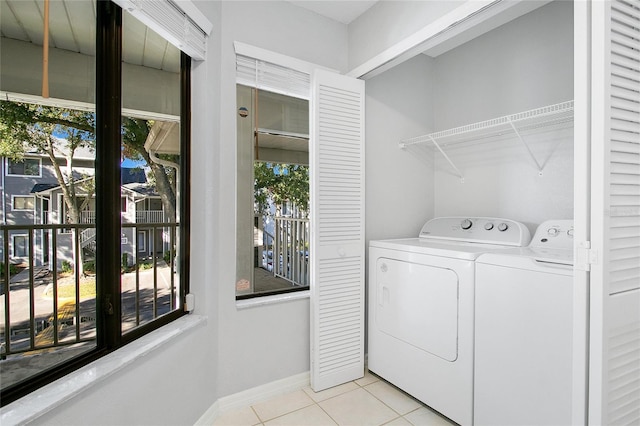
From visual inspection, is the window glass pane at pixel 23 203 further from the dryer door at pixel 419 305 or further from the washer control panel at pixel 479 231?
the washer control panel at pixel 479 231

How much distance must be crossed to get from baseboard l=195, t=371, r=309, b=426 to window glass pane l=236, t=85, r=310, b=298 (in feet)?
2.03

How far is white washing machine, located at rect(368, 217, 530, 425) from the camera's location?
177cm

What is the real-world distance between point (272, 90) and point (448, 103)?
1.58m

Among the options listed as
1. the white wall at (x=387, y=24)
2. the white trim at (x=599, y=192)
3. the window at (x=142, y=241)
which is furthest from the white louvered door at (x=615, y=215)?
the window at (x=142, y=241)

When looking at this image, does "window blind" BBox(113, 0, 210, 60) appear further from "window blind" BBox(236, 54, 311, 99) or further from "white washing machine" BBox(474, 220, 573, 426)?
"white washing machine" BBox(474, 220, 573, 426)

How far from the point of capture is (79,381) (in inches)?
44.6

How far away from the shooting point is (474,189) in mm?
2574

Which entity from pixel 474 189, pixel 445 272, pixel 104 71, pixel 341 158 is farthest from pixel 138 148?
pixel 474 189

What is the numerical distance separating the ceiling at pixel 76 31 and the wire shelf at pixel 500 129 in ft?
6.16

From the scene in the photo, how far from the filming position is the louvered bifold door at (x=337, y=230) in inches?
86.7

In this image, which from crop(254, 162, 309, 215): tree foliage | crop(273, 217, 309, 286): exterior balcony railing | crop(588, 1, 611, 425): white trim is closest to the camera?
crop(588, 1, 611, 425): white trim

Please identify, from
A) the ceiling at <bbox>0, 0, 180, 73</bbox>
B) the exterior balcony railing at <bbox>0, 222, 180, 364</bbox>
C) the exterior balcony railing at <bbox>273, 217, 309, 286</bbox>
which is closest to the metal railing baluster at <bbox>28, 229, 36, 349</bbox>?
the exterior balcony railing at <bbox>0, 222, 180, 364</bbox>

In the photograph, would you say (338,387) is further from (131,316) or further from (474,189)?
(474,189)

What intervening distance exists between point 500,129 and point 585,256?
1455 mm
